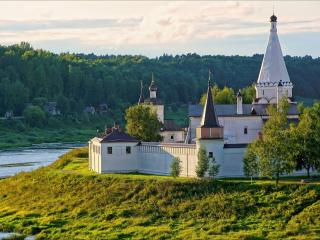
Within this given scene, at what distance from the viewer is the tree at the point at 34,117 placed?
120 metres

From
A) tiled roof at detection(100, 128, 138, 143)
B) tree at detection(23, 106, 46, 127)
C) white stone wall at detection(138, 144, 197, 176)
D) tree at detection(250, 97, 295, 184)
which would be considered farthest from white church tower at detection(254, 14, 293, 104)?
tree at detection(23, 106, 46, 127)

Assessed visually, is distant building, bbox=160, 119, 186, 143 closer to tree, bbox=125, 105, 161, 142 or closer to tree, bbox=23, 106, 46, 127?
tree, bbox=125, 105, 161, 142

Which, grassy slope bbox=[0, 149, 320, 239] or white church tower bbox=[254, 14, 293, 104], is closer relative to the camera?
grassy slope bbox=[0, 149, 320, 239]

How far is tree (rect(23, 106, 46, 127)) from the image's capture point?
119750 mm

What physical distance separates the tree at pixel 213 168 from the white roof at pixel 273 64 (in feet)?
54.4

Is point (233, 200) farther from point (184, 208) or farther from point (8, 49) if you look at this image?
point (8, 49)

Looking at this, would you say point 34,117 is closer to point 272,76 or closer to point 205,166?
point 272,76


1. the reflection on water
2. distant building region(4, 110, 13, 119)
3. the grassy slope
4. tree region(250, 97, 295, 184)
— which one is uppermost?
distant building region(4, 110, 13, 119)

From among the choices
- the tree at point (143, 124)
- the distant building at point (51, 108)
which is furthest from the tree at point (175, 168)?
the distant building at point (51, 108)

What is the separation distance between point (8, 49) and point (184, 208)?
10727 centimetres

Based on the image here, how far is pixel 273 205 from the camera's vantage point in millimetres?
43344

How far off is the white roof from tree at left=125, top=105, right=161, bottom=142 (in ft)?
29.7

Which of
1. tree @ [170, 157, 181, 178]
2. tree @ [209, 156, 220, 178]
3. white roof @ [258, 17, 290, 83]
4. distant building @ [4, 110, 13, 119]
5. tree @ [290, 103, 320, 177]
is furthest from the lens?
distant building @ [4, 110, 13, 119]

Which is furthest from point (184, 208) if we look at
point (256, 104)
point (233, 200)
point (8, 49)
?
point (8, 49)
